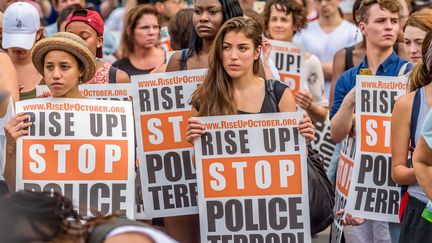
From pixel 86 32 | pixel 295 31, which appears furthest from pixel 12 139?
pixel 295 31

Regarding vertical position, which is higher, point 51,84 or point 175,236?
point 51,84

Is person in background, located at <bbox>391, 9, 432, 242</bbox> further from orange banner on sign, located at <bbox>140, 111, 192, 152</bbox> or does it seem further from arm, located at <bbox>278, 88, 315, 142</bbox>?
orange banner on sign, located at <bbox>140, 111, 192, 152</bbox>

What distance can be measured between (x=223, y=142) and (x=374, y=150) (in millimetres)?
1189

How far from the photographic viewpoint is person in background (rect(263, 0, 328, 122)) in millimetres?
10884

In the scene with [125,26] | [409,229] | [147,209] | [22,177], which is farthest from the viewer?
[125,26]

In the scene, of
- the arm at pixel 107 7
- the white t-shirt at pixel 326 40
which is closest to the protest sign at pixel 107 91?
the white t-shirt at pixel 326 40

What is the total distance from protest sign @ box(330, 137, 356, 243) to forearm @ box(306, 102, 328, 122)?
180 cm

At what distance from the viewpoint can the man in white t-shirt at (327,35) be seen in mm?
12938

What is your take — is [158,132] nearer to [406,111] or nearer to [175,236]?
[175,236]

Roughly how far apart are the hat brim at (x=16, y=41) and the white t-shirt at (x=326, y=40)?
4.49 metres

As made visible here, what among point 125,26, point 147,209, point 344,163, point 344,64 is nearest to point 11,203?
point 147,209

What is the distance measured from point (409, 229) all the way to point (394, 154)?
0.45 m

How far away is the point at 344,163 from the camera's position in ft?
28.3

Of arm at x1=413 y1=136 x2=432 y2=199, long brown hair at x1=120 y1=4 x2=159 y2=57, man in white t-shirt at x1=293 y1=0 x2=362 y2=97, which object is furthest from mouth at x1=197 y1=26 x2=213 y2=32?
man in white t-shirt at x1=293 y1=0 x2=362 y2=97
